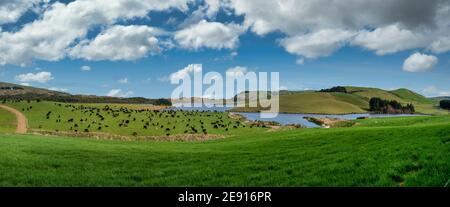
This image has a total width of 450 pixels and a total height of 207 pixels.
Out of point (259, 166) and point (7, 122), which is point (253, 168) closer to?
point (259, 166)

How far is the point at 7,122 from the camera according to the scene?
10400 centimetres

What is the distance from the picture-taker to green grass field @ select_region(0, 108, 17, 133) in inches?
3583

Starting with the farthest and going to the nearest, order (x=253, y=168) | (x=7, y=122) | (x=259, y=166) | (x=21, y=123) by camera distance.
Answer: (x=7, y=122) < (x=21, y=123) < (x=259, y=166) < (x=253, y=168)

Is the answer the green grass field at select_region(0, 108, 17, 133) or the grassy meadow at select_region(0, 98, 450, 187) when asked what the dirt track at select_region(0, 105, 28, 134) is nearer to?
the green grass field at select_region(0, 108, 17, 133)

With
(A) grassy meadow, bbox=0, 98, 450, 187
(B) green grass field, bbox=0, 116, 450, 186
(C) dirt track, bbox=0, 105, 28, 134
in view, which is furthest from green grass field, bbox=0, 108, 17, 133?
(B) green grass field, bbox=0, 116, 450, 186

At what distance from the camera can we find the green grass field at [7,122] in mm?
91012

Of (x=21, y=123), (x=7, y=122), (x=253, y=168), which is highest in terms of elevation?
(x=253, y=168)

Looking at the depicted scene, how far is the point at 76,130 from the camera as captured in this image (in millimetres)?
90688

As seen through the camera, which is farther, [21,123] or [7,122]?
[7,122]

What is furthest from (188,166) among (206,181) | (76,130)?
(76,130)

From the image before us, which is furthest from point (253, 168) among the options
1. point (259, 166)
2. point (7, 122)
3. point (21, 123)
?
point (7, 122)

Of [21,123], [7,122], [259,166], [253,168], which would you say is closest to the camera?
[253,168]

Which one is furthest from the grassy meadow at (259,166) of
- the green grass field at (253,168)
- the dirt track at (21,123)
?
the dirt track at (21,123)

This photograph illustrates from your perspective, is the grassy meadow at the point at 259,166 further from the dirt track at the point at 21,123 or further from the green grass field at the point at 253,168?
the dirt track at the point at 21,123
